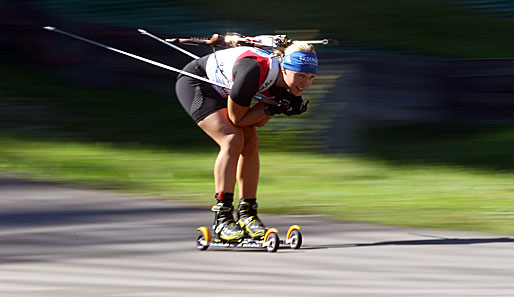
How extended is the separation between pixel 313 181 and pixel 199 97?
3.76 m

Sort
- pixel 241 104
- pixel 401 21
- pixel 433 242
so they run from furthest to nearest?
pixel 401 21, pixel 433 242, pixel 241 104

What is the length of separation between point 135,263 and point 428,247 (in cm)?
209

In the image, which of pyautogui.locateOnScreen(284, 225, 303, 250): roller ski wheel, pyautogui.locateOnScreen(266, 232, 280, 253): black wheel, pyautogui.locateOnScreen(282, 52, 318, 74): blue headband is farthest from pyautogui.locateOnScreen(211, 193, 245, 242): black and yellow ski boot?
pyautogui.locateOnScreen(282, 52, 318, 74): blue headband

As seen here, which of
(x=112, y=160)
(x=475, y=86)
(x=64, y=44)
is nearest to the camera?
(x=112, y=160)

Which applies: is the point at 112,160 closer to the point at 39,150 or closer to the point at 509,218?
the point at 39,150

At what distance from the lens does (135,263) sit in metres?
6.35

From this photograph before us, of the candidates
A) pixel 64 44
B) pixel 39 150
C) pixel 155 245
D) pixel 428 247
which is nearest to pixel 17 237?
pixel 155 245

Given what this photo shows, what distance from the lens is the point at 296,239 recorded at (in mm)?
6957

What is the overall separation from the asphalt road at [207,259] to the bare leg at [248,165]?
19.4 inches

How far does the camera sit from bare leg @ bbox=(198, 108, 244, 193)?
6.94m

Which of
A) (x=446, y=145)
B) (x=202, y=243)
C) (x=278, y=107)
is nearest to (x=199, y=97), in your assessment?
(x=278, y=107)

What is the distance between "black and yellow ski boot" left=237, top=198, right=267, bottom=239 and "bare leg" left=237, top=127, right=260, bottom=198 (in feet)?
0.19

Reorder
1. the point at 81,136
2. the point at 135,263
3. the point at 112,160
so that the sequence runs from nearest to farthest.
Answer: the point at 135,263 → the point at 112,160 → the point at 81,136

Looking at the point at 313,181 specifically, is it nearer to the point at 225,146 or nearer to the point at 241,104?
the point at 225,146
